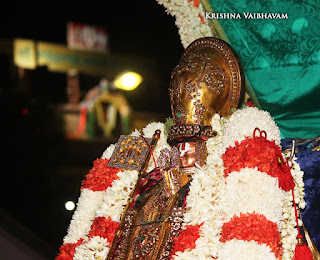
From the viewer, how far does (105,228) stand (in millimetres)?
2277

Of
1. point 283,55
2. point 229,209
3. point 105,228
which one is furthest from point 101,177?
point 283,55

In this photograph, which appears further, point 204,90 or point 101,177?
point 101,177

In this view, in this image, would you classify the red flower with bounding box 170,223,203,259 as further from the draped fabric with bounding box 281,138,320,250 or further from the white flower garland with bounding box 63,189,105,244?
the white flower garland with bounding box 63,189,105,244

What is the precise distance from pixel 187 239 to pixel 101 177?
86 cm

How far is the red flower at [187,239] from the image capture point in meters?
1.84

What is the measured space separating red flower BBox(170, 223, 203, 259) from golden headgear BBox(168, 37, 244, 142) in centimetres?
50

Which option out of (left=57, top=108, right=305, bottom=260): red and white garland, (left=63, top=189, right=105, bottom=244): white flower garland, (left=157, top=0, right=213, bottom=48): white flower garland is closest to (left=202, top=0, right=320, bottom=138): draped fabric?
(left=157, top=0, right=213, bottom=48): white flower garland

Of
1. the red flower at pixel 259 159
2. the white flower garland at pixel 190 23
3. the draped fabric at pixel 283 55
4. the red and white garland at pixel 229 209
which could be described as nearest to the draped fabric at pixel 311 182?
the red and white garland at pixel 229 209

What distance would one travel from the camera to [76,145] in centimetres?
869

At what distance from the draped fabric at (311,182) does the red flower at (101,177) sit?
107 centimetres

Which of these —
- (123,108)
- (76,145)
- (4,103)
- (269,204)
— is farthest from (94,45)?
(269,204)

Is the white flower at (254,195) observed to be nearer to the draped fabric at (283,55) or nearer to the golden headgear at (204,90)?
the golden headgear at (204,90)

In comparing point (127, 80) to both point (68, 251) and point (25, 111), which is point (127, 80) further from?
point (68, 251)

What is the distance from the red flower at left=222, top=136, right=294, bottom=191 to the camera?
1822mm
